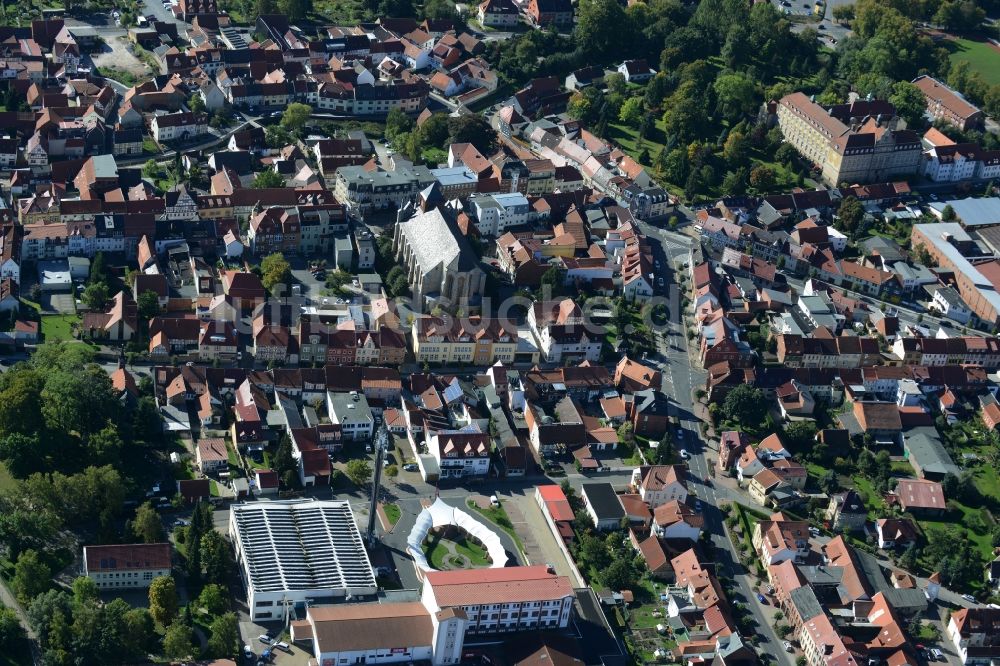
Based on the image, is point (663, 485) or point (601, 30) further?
point (601, 30)

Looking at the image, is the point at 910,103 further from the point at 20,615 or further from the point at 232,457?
the point at 20,615

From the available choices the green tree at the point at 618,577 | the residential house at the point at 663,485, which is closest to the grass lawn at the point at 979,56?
the residential house at the point at 663,485

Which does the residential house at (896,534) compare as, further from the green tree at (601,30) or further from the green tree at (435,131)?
the green tree at (601,30)

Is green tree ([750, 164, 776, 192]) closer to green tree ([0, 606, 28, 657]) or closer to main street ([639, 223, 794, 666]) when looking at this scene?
main street ([639, 223, 794, 666])

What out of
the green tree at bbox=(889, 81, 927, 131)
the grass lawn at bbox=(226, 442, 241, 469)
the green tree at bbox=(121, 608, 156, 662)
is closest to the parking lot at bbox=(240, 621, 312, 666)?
the green tree at bbox=(121, 608, 156, 662)

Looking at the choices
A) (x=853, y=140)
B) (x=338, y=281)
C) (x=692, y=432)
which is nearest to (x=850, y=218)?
(x=853, y=140)
